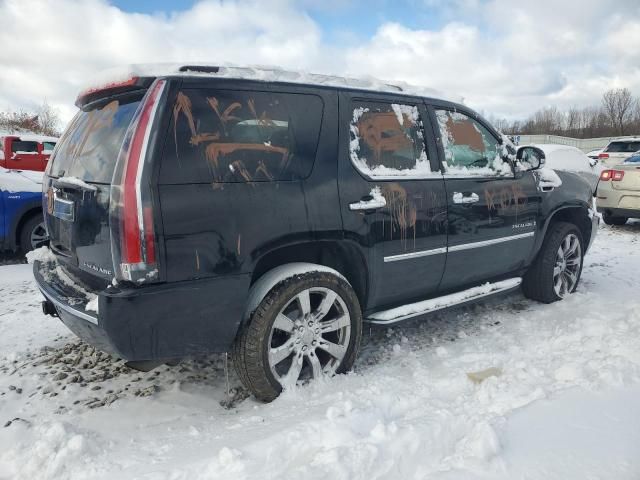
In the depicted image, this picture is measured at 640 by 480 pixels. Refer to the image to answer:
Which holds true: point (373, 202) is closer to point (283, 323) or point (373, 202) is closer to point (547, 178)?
point (283, 323)

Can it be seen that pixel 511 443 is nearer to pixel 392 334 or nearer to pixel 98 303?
pixel 392 334

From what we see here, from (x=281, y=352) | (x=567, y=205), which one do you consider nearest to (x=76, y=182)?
(x=281, y=352)

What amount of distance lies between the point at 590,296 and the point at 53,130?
33091mm

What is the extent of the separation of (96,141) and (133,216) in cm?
71

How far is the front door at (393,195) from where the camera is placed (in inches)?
117

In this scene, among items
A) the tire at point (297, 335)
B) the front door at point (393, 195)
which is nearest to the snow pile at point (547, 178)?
the front door at point (393, 195)

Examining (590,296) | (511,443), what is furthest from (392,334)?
(590,296)

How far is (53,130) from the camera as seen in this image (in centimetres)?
3056

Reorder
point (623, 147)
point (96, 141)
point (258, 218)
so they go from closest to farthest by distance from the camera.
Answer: point (258, 218)
point (96, 141)
point (623, 147)

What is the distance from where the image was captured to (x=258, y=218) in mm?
2557

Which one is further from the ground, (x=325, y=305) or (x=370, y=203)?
(x=370, y=203)

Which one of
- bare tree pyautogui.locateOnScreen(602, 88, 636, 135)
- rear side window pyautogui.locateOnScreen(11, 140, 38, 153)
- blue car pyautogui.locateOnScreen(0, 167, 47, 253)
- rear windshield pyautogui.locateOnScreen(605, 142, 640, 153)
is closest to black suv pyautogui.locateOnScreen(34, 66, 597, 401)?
blue car pyautogui.locateOnScreen(0, 167, 47, 253)

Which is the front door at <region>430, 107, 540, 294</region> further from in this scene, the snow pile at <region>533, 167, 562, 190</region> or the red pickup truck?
the red pickup truck

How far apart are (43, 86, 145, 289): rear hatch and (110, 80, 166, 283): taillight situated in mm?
89
